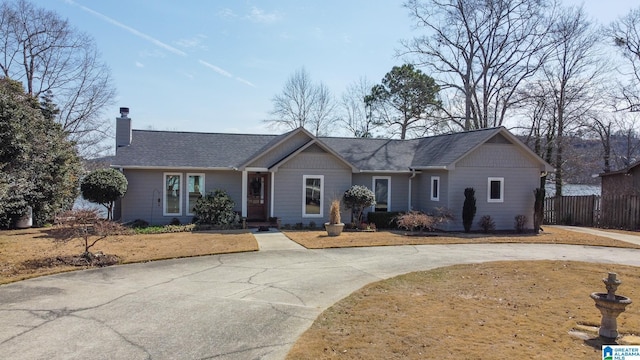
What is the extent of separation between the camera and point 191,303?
7.98 meters

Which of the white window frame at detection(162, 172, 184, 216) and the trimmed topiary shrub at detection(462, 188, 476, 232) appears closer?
the trimmed topiary shrub at detection(462, 188, 476, 232)

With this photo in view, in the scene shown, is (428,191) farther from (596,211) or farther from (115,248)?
(115,248)

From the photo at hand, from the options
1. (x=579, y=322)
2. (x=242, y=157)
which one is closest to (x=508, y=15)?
(x=242, y=157)

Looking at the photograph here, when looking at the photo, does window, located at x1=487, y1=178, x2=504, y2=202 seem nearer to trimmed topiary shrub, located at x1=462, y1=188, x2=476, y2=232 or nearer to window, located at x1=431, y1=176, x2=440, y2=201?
trimmed topiary shrub, located at x1=462, y1=188, x2=476, y2=232

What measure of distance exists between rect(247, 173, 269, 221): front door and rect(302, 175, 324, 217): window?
8.14 ft

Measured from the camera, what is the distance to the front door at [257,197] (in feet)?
72.5

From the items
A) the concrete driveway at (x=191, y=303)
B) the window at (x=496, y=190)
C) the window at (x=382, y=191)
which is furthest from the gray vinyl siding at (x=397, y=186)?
the concrete driveway at (x=191, y=303)

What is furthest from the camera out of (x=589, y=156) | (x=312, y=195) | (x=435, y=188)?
(x=589, y=156)

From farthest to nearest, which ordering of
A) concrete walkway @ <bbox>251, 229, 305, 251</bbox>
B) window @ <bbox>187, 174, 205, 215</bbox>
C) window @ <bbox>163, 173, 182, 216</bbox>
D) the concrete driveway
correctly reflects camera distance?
window @ <bbox>187, 174, 205, 215</bbox>
window @ <bbox>163, 173, 182, 216</bbox>
concrete walkway @ <bbox>251, 229, 305, 251</bbox>
the concrete driveway

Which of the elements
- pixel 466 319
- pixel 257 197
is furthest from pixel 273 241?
pixel 466 319

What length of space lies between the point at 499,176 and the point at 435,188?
10.1 ft

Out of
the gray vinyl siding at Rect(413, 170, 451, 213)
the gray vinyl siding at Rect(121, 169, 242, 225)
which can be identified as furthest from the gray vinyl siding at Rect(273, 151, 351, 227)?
the gray vinyl siding at Rect(121, 169, 242, 225)

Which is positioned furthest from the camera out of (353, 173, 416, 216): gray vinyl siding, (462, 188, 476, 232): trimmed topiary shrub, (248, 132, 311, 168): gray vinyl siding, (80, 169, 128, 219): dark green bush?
(353, 173, 416, 216): gray vinyl siding

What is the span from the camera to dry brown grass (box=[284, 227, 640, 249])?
15.9 metres
